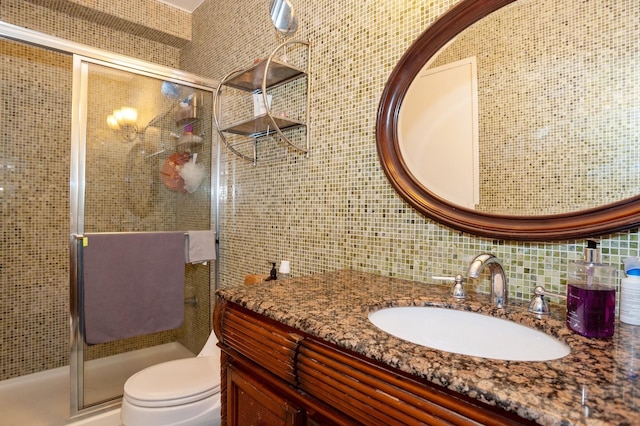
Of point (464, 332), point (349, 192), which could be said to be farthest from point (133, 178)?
point (464, 332)

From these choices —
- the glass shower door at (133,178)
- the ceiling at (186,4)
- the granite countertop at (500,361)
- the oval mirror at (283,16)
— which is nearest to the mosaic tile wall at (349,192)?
the oval mirror at (283,16)

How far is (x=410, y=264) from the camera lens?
4.11 ft

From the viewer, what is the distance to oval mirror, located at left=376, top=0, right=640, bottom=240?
2.79ft

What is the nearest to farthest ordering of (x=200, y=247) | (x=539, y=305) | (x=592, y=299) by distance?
(x=592, y=299)
(x=539, y=305)
(x=200, y=247)

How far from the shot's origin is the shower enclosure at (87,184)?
72.1 inches

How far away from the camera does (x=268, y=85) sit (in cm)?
192

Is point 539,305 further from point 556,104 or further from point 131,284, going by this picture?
point 131,284

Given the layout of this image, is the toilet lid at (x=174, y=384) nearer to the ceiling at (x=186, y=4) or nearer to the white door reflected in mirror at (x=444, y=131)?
the white door reflected in mirror at (x=444, y=131)

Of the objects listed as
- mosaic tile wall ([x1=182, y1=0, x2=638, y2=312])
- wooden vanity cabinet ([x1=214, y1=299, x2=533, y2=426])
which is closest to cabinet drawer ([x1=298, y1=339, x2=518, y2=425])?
wooden vanity cabinet ([x1=214, y1=299, x2=533, y2=426])

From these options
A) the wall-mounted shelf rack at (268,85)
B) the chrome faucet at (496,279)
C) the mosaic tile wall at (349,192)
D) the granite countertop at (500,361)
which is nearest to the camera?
the granite countertop at (500,361)

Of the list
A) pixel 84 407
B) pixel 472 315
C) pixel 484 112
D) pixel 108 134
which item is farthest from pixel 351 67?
pixel 84 407

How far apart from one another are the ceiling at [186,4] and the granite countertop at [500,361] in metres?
2.45

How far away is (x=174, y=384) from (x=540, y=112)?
64.1 inches

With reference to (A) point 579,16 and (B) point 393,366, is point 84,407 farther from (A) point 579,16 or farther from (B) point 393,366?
(A) point 579,16
